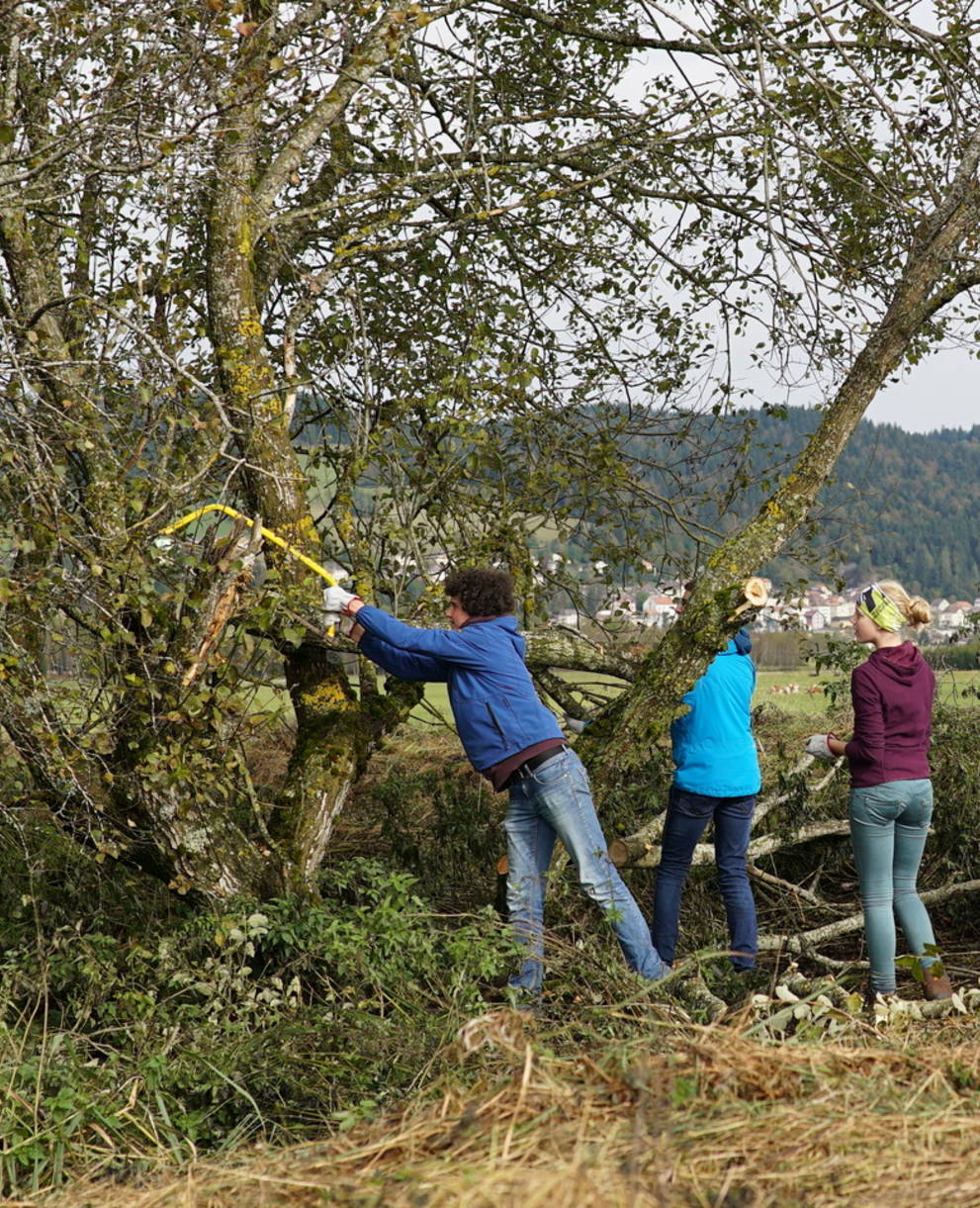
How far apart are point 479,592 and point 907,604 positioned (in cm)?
189

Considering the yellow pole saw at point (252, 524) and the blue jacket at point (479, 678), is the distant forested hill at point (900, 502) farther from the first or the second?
the yellow pole saw at point (252, 524)

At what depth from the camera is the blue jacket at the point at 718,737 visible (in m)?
5.66

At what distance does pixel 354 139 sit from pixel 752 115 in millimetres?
2479

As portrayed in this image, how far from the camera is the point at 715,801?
5.70 m

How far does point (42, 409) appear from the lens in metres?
A: 5.14

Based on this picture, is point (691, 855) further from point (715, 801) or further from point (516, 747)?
point (516, 747)

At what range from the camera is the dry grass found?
8.07ft

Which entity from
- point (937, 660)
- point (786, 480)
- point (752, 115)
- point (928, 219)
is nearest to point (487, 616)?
point (786, 480)

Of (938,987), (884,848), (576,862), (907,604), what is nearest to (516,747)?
(576,862)

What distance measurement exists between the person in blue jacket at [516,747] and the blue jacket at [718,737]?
736mm

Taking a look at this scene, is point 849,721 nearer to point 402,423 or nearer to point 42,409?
point 402,423

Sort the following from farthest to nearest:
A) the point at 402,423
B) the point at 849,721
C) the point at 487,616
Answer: the point at 849,721 < the point at 402,423 < the point at 487,616

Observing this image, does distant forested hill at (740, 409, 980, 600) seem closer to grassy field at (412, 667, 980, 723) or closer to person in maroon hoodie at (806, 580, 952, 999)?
grassy field at (412, 667, 980, 723)

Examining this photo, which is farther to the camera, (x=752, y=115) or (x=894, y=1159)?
(x=752, y=115)
